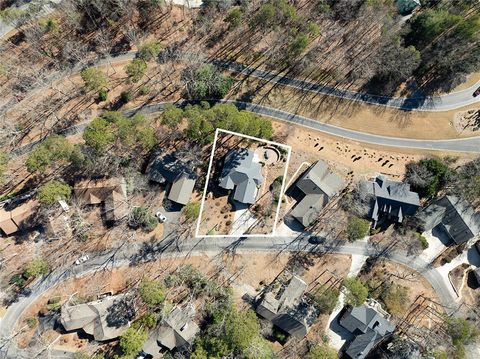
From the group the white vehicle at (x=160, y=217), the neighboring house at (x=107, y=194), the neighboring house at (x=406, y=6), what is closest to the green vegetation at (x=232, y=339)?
the white vehicle at (x=160, y=217)

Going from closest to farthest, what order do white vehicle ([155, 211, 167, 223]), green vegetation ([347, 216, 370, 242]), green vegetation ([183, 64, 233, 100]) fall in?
green vegetation ([347, 216, 370, 242]) < white vehicle ([155, 211, 167, 223]) < green vegetation ([183, 64, 233, 100])

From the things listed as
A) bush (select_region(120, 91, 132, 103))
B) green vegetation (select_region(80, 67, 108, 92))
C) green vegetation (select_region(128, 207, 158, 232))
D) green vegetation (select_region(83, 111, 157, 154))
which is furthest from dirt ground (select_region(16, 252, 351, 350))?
green vegetation (select_region(80, 67, 108, 92))

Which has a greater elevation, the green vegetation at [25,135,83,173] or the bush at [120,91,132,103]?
the bush at [120,91,132,103]

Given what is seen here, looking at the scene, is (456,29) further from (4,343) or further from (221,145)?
(4,343)

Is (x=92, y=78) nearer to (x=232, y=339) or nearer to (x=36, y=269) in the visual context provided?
(x=36, y=269)

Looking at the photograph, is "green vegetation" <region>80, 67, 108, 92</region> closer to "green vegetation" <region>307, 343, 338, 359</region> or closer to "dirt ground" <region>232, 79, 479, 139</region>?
"dirt ground" <region>232, 79, 479, 139</region>
